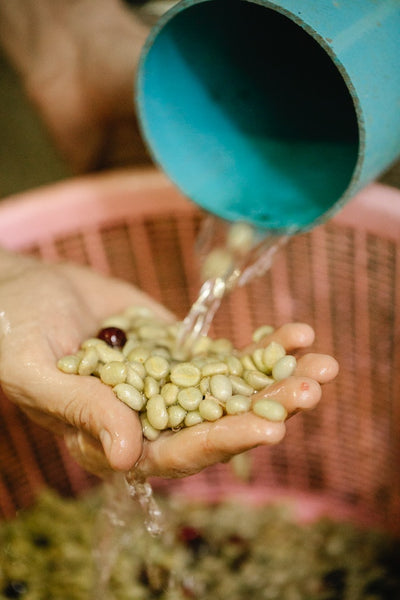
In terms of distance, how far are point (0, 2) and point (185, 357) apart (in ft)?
2.57

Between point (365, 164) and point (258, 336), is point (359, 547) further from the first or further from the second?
point (365, 164)

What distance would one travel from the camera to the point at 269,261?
0.98m

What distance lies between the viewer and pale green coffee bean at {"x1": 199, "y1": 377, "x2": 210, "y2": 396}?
0.67 m

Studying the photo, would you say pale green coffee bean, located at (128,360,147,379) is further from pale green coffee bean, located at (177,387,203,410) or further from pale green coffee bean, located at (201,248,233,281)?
pale green coffee bean, located at (201,248,233,281)

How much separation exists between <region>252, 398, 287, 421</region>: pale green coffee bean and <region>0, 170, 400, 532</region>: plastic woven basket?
405 millimetres

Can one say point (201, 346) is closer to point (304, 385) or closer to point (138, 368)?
point (138, 368)

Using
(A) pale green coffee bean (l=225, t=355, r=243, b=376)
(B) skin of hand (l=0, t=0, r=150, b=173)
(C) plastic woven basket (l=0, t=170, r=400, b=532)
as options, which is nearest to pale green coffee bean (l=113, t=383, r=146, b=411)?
(A) pale green coffee bean (l=225, t=355, r=243, b=376)

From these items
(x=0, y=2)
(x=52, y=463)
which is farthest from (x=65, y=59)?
(x=52, y=463)

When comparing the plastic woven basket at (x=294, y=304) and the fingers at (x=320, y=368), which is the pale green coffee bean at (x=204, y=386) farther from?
the plastic woven basket at (x=294, y=304)

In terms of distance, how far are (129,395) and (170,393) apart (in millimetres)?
45

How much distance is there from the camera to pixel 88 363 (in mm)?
686

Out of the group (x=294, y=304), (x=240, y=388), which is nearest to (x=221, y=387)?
(x=240, y=388)

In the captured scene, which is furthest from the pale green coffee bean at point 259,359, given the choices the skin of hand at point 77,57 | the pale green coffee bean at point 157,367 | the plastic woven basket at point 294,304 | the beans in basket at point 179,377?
the skin of hand at point 77,57

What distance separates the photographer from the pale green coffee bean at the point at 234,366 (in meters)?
0.71
